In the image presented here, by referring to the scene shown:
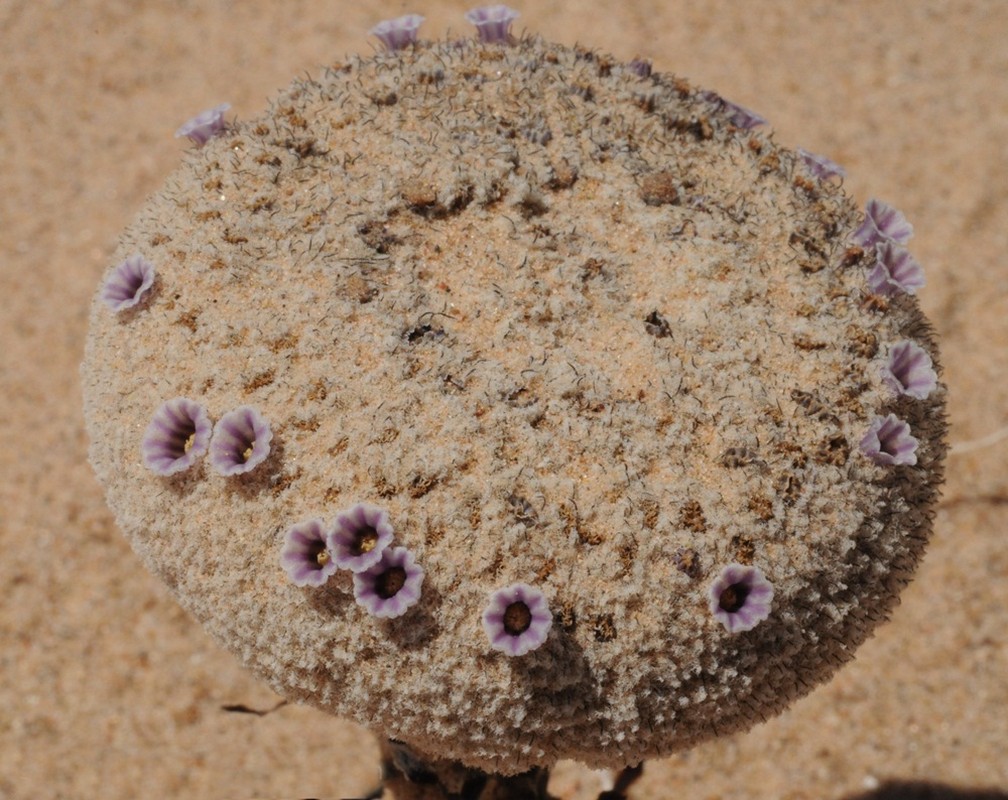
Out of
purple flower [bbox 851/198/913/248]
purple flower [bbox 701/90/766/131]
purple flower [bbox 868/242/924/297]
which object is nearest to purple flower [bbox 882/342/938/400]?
purple flower [bbox 868/242/924/297]

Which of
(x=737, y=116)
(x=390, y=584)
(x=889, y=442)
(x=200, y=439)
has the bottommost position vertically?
(x=390, y=584)

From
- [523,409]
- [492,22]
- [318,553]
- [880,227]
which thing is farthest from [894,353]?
[492,22]

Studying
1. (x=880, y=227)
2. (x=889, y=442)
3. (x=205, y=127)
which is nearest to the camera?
(x=889, y=442)

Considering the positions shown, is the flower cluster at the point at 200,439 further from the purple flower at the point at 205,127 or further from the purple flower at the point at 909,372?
the purple flower at the point at 909,372

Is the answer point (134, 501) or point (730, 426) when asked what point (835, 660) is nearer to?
point (730, 426)

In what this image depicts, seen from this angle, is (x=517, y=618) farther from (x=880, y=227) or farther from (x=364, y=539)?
(x=880, y=227)

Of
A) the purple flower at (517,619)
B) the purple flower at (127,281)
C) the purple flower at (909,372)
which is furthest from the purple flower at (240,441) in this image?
the purple flower at (909,372)
